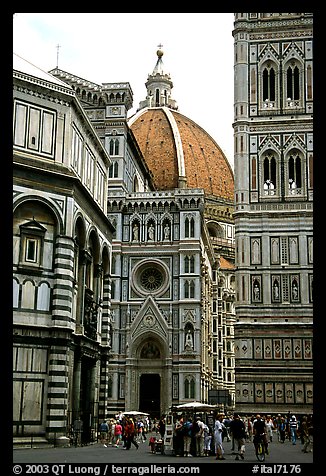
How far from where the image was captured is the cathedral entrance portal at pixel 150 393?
53.2m

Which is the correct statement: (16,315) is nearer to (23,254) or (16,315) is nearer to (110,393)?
(23,254)

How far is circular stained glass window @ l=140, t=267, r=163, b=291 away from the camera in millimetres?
54469

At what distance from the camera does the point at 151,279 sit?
54.7m

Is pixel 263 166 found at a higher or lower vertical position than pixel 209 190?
lower

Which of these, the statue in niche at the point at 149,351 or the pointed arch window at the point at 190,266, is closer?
the pointed arch window at the point at 190,266

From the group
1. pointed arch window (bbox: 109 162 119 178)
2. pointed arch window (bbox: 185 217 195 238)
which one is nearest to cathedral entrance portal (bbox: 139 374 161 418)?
pointed arch window (bbox: 185 217 195 238)

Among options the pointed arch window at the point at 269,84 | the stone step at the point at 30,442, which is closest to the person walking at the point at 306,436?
the stone step at the point at 30,442

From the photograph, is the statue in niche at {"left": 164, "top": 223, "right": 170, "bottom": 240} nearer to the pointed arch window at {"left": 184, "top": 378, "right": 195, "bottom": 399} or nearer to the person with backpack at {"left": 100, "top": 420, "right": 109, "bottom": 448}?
the pointed arch window at {"left": 184, "top": 378, "right": 195, "bottom": 399}

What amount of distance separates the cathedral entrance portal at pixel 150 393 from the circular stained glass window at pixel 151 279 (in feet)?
21.3

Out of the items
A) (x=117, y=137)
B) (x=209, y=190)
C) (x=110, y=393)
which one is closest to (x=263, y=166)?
(x=117, y=137)

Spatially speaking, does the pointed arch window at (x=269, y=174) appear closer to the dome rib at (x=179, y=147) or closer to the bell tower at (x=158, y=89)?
the dome rib at (x=179, y=147)
